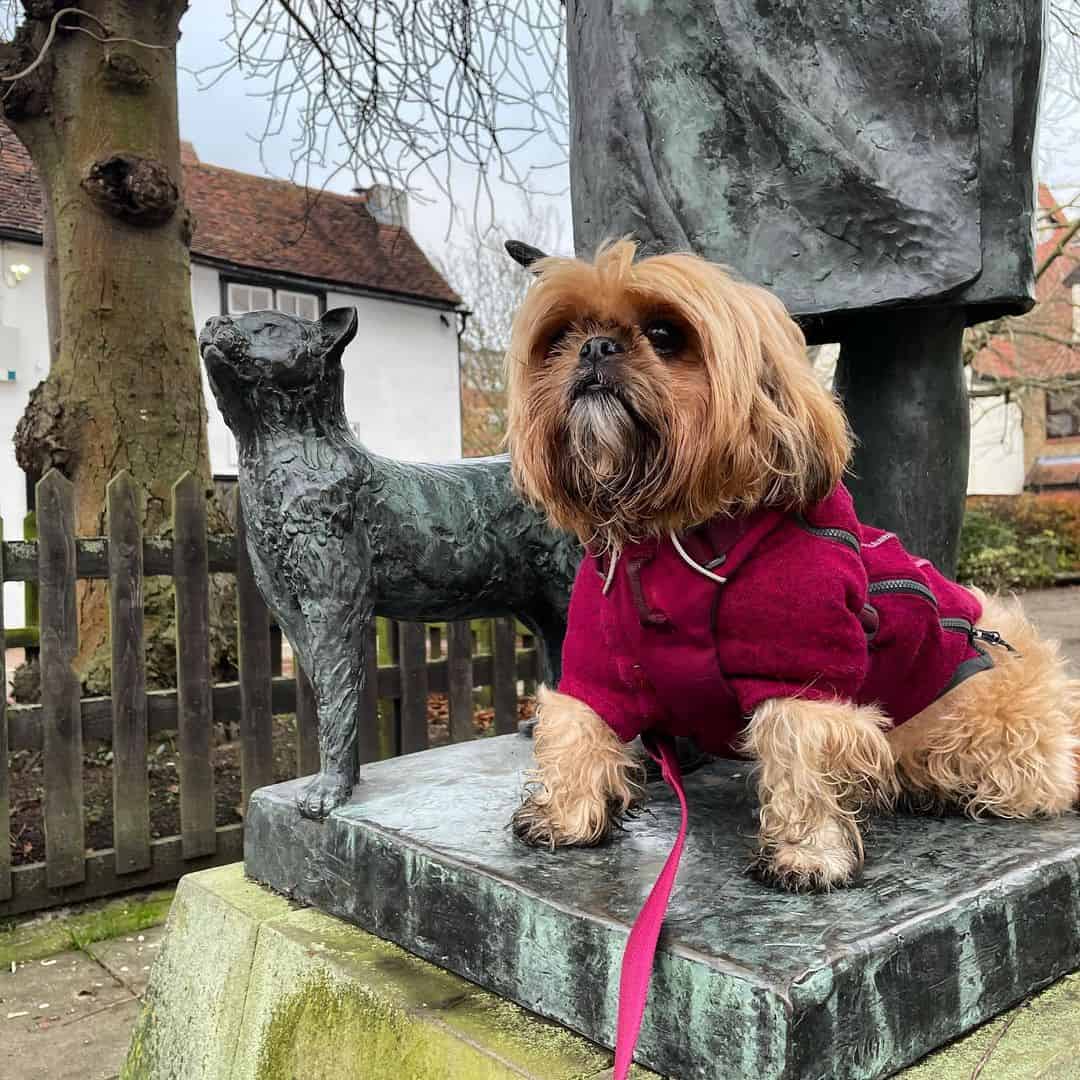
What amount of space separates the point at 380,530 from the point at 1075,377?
1718 cm

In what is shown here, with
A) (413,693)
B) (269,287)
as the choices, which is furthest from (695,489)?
(269,287)

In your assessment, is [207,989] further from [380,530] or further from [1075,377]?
[1075,377]

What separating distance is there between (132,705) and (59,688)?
0.30 meters

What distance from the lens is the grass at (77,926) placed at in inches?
152

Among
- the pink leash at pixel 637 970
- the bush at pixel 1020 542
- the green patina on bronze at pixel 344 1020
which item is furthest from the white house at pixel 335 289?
the pink leash at pixel 637 970

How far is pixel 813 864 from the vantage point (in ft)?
5.09

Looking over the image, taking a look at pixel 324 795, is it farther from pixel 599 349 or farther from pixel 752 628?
pixel 599 349

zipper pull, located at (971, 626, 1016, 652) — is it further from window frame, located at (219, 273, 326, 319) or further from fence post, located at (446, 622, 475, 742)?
window frame, located at (219, 273, 326, 319)

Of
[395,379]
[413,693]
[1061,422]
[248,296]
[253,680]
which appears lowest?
[413,693]

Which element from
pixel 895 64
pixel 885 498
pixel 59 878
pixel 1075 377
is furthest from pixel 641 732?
pixel 1075 377

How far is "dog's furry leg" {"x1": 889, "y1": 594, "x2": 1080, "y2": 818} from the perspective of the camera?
72.7 inches

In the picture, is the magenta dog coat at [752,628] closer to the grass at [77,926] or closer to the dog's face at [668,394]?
the dog's face at [668,394]

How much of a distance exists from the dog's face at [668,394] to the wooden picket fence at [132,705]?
321 centimetres

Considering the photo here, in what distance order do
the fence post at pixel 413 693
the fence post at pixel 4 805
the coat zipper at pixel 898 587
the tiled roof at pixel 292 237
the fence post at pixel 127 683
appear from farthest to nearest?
1. the tiled roof at pixel 292 237
2. the fence post at pixel 413 693
3. the fence post at pixel 127 683
4. the fence post at pixel 4 805
5. the coat zipper at pixel 898 587
